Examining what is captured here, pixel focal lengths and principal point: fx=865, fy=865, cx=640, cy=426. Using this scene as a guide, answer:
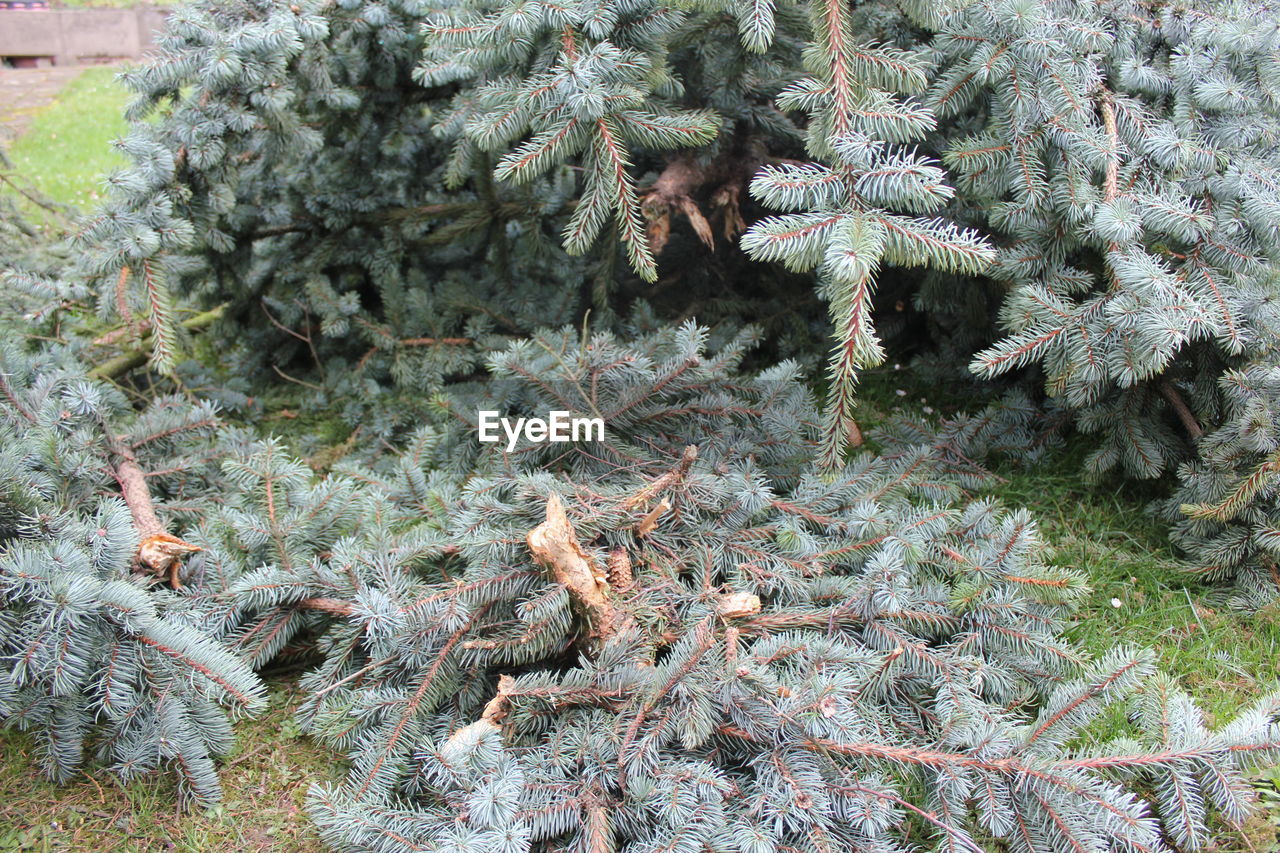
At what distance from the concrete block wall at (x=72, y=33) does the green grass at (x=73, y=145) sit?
1731 mm

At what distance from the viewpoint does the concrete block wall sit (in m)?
9.48

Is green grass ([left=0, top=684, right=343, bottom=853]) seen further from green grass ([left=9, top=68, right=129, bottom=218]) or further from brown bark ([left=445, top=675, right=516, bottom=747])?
green grass ([left=9, top=68, right=129, bottom=218])

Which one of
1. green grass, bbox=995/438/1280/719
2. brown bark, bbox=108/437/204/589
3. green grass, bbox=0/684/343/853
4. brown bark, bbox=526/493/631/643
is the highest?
brown bark, bbox=526/493/631/643

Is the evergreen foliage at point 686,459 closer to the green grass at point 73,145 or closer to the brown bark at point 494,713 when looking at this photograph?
the brown bark at point 494,713

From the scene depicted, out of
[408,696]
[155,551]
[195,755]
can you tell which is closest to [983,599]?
[408,696]

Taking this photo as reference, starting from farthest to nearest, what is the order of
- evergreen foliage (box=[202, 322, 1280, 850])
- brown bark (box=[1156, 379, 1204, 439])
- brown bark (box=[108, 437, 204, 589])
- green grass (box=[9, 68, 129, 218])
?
1. green grass (box=[9, 68, 129, 218])
2. brown bark (box=[1156, 379, 1204, 439])
3. brown bark (box=[108, 437, 204, 589])
4. evergreen foliage (box=[202, 322, 1280, 850])

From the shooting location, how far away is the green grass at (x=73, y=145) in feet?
17.1

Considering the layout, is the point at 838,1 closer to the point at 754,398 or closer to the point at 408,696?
the point at 754,398

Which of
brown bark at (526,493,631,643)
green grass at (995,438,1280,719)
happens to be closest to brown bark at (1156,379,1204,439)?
green grass at (995,438,1280,719)

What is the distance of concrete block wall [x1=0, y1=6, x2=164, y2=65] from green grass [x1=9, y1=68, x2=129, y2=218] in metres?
1.73

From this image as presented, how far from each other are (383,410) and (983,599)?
6.74 ft

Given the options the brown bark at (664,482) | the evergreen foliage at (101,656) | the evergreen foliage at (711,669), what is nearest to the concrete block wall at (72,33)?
the evergreen foliage at (101,656)

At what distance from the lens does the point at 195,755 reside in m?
1.75

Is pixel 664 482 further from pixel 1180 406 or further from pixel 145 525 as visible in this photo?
pixel 1180 406
